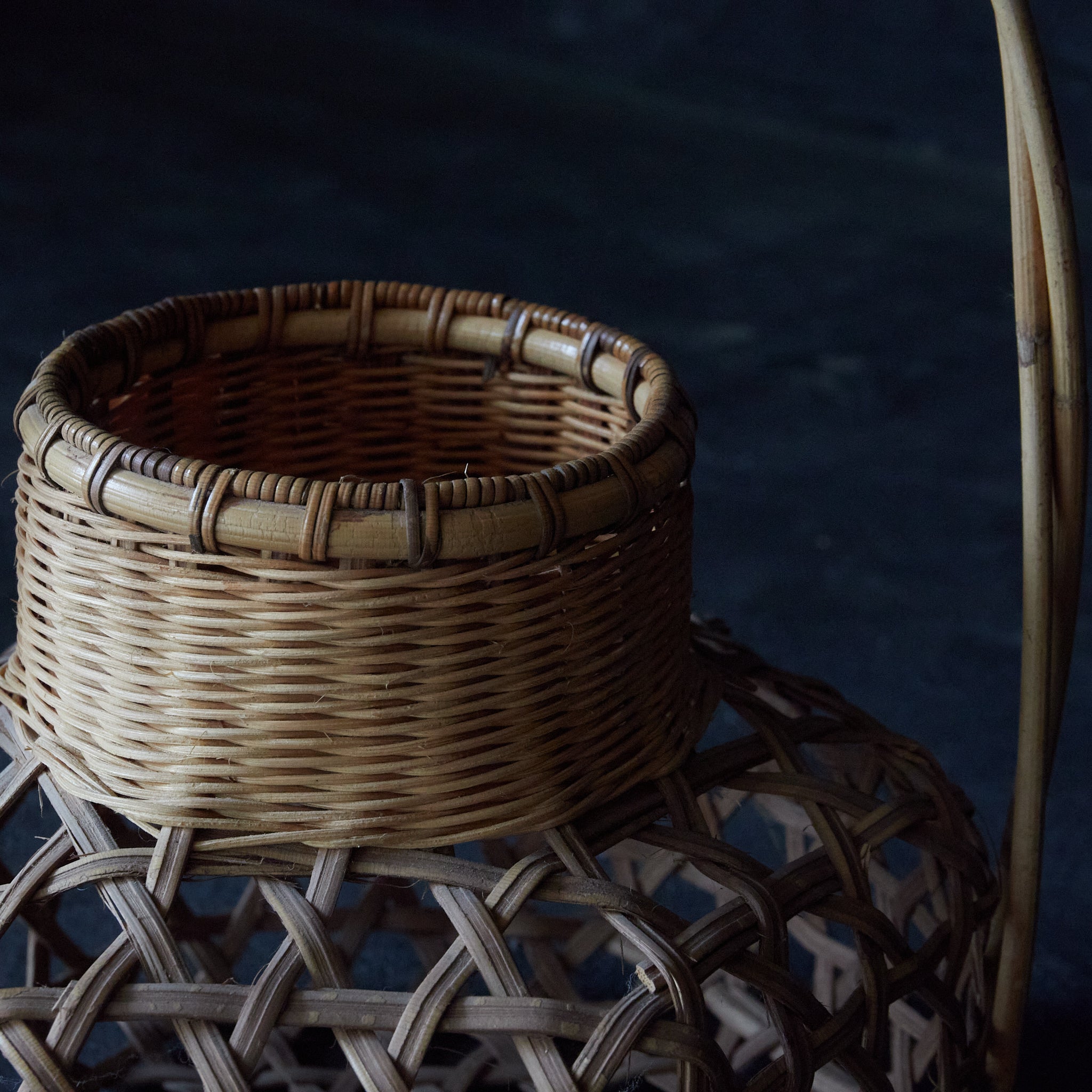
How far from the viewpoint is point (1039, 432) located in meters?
0.59

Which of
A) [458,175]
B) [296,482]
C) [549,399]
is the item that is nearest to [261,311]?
[549,399]

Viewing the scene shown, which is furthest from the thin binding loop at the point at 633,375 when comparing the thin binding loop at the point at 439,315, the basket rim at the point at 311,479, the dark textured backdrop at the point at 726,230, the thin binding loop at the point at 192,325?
the dark textured backdrop at the point at 726,230

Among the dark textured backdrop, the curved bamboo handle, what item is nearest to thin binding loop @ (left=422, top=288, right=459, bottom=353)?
the curved bamboo handle

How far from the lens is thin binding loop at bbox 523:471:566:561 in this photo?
1.70 feet

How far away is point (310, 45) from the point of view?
2727mm

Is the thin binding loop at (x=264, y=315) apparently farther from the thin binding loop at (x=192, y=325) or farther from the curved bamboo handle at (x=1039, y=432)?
the curved bamboo handle at (x=1039, y=432)

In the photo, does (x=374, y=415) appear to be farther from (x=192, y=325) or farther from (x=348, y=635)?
(x=348, y=635)

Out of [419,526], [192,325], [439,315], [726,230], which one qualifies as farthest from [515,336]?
[726,230]

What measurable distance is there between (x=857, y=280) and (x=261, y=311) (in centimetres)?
156

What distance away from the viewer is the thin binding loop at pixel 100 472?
0.53m

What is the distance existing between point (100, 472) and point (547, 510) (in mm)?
167

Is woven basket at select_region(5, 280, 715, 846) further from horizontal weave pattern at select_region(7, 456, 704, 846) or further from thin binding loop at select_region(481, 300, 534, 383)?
thin binding loop at select_region(481, 300, 534, 383)

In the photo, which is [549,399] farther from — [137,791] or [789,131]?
[789,131]

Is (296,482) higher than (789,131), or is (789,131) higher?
(296,482)
